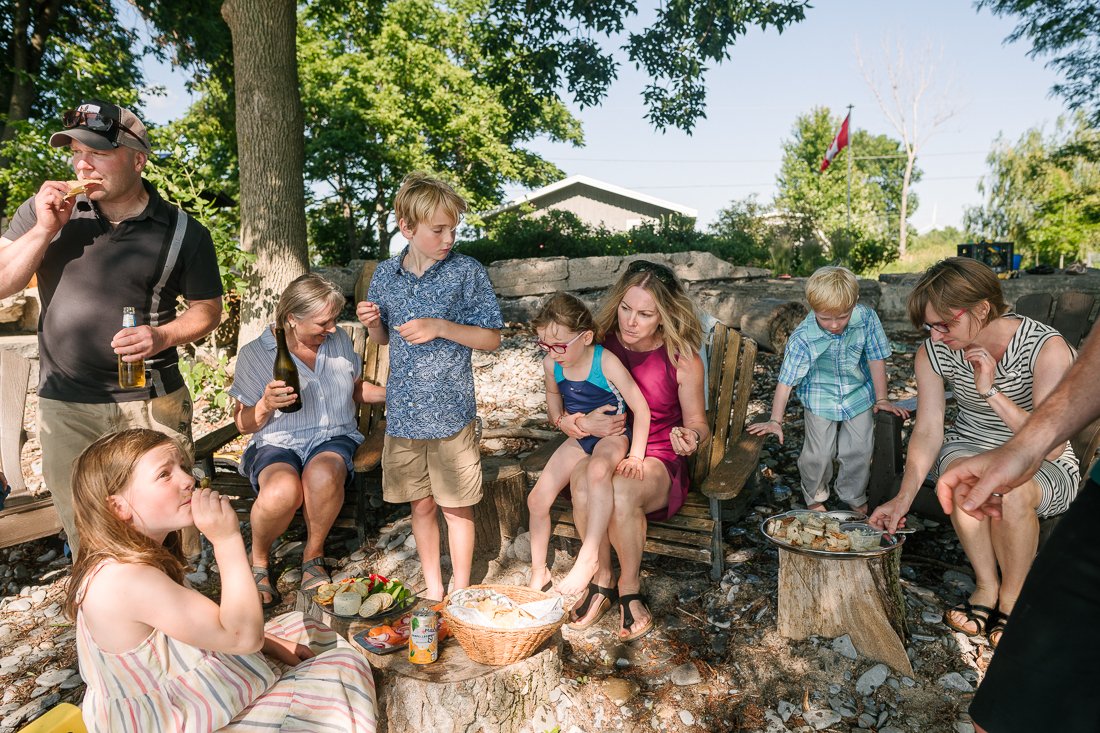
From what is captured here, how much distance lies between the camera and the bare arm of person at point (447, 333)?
310 centimetres

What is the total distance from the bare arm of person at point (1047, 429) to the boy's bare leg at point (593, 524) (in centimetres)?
189

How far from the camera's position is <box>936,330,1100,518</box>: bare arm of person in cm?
147

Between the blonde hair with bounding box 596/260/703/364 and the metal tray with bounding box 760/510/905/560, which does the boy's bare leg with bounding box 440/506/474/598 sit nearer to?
the blonde hair with bounding box 596/260/703/364

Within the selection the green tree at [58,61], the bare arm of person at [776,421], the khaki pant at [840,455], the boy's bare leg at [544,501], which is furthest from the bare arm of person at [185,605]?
the green tree at [58,61]

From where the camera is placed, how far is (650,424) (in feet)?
12.1

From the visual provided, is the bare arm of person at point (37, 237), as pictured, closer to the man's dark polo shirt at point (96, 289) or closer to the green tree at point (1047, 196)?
the man's dark polo shirt at point (96, 289)

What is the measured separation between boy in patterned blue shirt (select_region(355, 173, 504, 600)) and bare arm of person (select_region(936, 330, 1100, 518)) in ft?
7.03

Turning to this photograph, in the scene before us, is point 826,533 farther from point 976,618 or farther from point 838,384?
point 838,384

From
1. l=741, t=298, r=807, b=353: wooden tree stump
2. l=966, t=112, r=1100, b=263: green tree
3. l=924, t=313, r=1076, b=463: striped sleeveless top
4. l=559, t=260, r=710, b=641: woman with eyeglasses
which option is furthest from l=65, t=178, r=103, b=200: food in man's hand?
l=966, t=112, r=1100, b=263: green tree

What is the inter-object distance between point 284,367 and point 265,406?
0.37 m

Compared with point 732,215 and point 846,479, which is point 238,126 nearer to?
point 846,479

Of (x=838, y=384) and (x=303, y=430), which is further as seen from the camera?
(x=838, y=384)

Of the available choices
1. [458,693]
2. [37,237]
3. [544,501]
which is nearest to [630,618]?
[544,501]

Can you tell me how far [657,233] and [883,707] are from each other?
13280 mm
